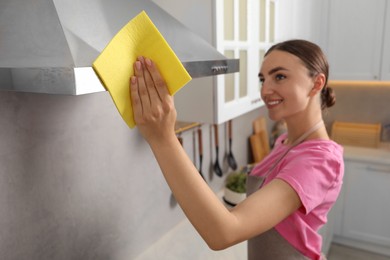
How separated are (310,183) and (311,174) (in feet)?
0.09

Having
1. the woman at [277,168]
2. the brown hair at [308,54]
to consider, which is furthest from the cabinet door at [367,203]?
the brown hair at [308,54]

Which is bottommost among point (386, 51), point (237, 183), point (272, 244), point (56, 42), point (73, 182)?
point (237, 183)

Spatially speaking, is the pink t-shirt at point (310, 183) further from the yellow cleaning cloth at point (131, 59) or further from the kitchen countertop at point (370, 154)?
the kitchen countertop at point (370, 154)

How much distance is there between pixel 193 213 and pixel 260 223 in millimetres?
151

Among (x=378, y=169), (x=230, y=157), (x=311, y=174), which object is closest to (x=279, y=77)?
(x=311, y=174)

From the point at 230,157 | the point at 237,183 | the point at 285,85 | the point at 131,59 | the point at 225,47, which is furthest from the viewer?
the point at 230,157

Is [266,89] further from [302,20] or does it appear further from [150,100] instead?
[302,20]

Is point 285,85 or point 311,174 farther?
point 285,85

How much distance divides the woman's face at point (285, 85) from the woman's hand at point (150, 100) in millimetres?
441

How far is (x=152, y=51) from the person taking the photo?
1.88 feet

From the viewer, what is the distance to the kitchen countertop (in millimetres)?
2349

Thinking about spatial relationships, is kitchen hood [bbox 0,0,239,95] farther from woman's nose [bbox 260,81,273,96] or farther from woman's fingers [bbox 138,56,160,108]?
woman's nose [bbox 260,81,273,96]

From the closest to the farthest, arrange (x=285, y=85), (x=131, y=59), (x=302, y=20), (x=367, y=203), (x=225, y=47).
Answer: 1. (x=131, y=59)
2. (x=285, y=85)
3. (x=225, y=47)
4. (x=302, y=20)
5. (x=367, y=203)

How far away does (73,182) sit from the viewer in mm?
1144
